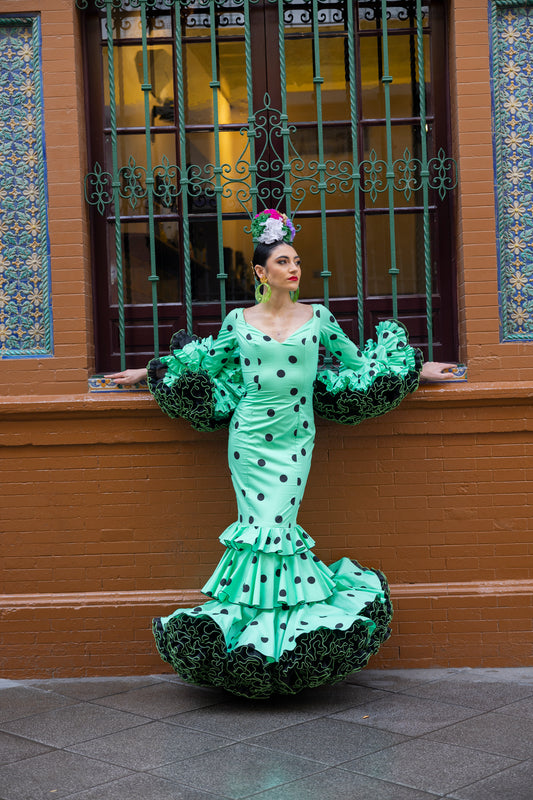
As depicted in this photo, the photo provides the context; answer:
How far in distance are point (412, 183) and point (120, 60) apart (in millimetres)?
1934

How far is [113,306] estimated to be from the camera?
571 centimetres

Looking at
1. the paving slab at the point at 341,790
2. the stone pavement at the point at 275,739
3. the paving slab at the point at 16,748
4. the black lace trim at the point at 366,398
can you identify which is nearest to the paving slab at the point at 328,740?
the stone pavement at the point at 275,739

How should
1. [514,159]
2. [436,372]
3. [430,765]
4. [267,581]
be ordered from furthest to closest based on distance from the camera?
[514,159] → [436,372] → [267,581] → [430,765]

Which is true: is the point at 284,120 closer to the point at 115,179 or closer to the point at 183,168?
the point at 183,168

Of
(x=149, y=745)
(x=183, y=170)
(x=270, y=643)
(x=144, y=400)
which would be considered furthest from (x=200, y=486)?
(x=183, y=170)

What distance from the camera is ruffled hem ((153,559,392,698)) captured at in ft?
15.0

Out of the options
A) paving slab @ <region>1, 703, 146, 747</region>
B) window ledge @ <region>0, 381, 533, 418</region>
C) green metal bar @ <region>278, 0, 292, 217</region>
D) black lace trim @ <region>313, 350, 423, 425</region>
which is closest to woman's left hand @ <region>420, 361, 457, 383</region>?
window ledge @ <region>0, 381, 533, 418</region>

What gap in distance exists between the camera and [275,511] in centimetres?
481

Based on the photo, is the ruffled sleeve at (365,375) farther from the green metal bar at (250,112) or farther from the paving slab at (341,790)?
the paving slab at (341,790)

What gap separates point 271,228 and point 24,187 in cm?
158

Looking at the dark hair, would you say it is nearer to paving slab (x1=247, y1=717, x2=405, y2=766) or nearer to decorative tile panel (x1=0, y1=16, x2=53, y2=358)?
decorative tile panel (x1=0, y1=16, x2=53, y2=358)

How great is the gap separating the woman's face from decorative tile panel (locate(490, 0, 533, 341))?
4.37 ft

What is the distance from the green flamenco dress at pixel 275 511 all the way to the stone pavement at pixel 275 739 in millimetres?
255

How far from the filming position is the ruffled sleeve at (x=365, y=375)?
5035 millimetres
